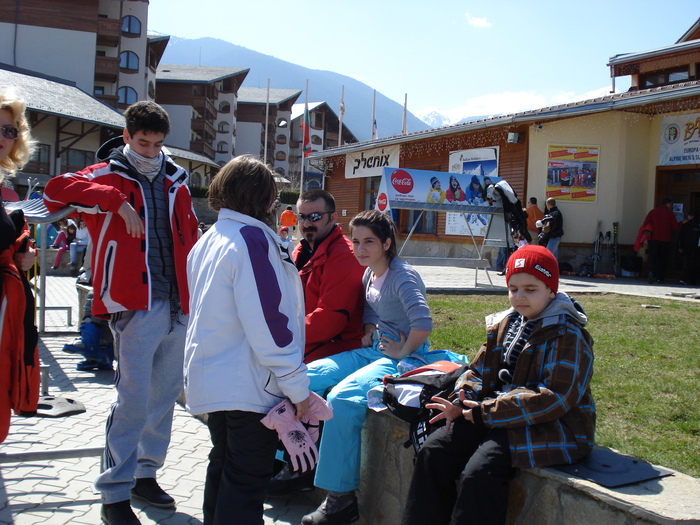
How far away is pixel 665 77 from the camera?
20.0m

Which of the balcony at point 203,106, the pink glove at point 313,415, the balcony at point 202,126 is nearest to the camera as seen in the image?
the pink glove at point 313,415

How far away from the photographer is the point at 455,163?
776 inches

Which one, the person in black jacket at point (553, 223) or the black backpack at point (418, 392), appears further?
the person in black jacket at point (553, 223)

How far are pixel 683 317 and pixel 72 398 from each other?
22.3 ft

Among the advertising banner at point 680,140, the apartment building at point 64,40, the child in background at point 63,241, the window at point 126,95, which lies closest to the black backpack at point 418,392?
the advertising banner at point 680,140

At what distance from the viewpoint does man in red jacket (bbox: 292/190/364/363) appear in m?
3.88

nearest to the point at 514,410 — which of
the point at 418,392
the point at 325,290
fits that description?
the point at 418,392

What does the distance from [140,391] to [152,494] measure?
0.62 meters

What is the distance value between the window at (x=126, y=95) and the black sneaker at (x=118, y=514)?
1944 inches

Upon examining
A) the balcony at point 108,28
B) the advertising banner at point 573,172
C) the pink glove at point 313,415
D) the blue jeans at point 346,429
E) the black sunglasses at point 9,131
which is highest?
the balcony at point 108,28

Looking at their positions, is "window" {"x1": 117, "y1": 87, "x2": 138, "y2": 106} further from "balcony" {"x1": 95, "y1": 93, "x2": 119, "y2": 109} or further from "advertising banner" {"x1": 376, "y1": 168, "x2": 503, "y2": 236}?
"advertising banner" {"x1": 376, "y1": 168, "x2": 503, "y2": 236}

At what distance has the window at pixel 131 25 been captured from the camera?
157 ft

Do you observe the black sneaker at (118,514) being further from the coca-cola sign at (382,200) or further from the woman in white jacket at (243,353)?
the coca-cola sign at (382,200)

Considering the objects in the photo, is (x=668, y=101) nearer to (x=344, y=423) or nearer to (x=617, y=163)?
(x=617, y=163)
